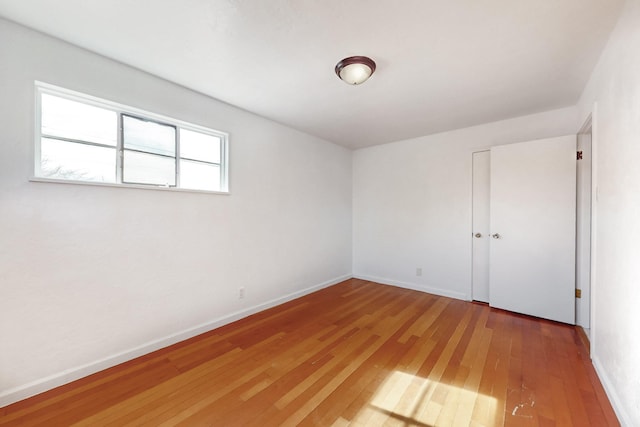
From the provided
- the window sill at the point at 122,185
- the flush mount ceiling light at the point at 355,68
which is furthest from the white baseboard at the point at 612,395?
the window sill at the point at 122,185

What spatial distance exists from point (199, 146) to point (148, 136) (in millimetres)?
498

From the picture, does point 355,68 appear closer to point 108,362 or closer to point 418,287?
point 108,362

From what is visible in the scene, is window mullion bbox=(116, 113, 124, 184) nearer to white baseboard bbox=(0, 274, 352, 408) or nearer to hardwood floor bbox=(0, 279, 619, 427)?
white baseboard bbox=(0, 274, 352, 408)

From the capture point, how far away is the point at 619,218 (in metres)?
1.60

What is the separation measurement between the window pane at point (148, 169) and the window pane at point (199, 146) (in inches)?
7.4

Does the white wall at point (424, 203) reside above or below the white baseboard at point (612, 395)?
above

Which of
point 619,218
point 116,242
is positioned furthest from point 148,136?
point 619,218

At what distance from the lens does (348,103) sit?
2.86 meters

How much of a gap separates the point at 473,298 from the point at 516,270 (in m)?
0.73

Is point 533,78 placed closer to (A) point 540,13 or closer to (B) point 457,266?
(A) point 540,13

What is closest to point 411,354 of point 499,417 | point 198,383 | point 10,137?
point 499,417

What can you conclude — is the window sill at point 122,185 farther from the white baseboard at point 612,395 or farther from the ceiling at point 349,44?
the white baseboard at point 612,395

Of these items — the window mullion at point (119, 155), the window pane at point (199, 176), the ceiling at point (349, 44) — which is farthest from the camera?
the window pane at point (199, 176)

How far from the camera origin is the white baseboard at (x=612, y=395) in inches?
57.6
